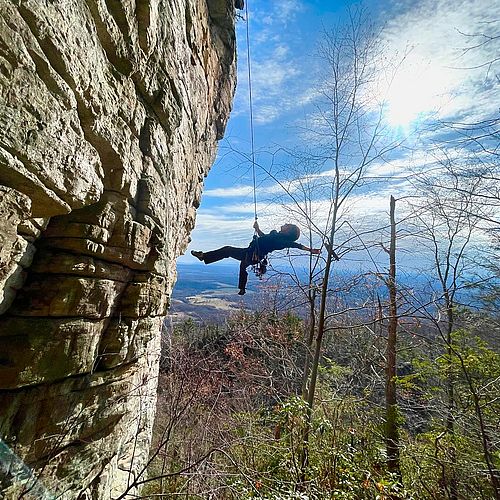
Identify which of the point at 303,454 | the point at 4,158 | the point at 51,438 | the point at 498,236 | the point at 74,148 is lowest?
the point at 303,454

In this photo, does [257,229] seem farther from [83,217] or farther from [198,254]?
[83,217]

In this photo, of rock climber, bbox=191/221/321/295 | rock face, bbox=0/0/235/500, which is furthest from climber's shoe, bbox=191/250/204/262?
rock face, bbox=0/0/235/500

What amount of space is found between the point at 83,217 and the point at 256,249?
13.6 feet

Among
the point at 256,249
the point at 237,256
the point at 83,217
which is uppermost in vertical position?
the point at 256,249

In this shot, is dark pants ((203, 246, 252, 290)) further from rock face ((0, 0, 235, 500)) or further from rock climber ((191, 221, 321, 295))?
rock face ((0, 0, 235, 500))

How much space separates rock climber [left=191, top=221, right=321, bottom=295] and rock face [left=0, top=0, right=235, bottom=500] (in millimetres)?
2410

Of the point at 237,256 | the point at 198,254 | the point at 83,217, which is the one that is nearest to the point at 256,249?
the point at 237,256

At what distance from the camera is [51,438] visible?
259 cm

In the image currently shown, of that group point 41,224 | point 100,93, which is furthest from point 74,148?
point 41,224

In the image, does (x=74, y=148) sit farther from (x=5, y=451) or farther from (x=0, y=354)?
(x=5, y=451)

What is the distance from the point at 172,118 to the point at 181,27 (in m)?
1.33

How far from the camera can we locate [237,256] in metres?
6.50

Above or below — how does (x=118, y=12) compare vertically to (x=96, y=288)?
above

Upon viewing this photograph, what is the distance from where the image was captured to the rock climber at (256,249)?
6.30 metres
